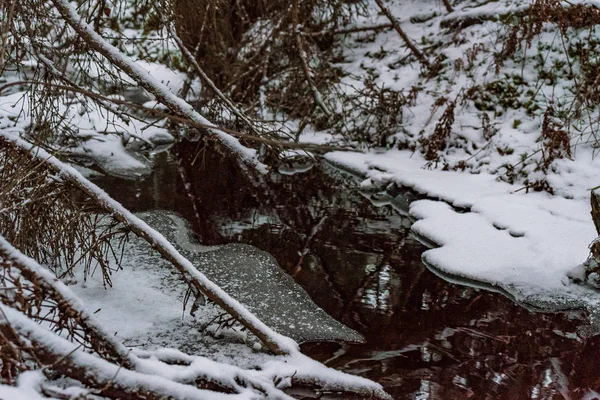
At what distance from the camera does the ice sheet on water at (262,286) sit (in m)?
4.65

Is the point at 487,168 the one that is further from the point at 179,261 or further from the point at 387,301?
the point at 179,261

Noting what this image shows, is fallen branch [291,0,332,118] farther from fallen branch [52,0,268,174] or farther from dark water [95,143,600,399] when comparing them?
fallen branch [52,0,268,174]

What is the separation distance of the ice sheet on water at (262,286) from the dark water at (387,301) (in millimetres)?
143

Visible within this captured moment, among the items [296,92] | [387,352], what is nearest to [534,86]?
[296,92]

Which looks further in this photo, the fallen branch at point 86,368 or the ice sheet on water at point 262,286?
the ice sheet on water at point 262,286

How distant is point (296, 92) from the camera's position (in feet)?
34.1

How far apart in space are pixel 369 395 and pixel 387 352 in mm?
677

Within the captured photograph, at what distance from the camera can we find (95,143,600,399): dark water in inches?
161

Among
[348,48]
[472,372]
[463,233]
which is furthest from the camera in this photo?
[348,48]

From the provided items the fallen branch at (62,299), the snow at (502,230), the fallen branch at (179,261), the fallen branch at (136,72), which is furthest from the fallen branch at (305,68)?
the fallen branch at (62,299)

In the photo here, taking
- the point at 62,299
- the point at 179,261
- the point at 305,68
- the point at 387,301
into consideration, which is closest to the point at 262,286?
the point at 387,301

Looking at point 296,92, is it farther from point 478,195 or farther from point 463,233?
A: point 463,233

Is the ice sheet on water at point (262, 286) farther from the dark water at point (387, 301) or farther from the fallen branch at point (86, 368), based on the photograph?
the fallen branch at point (86, 368)

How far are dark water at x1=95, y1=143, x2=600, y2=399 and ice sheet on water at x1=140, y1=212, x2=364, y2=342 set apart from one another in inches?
5.6
